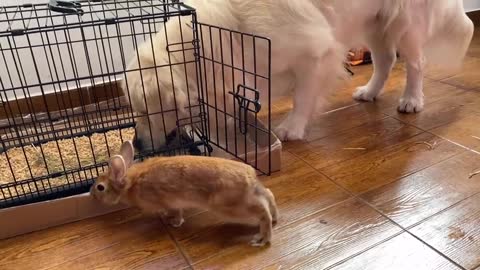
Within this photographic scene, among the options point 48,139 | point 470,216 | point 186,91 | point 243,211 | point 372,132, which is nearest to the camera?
point 243,211

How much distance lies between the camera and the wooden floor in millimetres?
1169

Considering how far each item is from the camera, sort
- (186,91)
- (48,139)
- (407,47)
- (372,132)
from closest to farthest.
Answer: (186,91) → (48,139) → (372,132) → (407,47)

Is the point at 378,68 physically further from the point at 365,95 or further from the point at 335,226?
the point at 335,226

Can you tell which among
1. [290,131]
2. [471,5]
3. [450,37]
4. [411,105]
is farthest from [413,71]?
[471,5]

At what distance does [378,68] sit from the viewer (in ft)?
7.64

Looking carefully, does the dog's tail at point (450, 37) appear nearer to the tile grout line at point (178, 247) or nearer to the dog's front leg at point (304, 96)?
the dog's front leg at point (304, 96)

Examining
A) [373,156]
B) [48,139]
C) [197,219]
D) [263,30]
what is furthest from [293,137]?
[48,139]

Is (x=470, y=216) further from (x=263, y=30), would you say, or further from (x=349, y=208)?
(x=263, y=30)

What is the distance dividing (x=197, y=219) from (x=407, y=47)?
143 centimetres

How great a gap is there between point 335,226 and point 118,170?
681 mm

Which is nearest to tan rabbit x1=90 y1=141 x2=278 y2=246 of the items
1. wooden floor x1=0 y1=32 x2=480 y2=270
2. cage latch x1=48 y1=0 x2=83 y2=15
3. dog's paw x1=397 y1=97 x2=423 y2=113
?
wooden floor x1=0 y1=32 x2=480 y2=270

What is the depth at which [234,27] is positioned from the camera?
66.0 inches

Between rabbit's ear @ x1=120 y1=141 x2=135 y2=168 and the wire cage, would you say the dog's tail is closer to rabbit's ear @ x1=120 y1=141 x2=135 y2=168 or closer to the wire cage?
the wire cage

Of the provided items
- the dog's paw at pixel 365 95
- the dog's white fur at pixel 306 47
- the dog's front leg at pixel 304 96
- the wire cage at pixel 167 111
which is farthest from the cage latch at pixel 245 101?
the dog's paw at pixel 365 95
